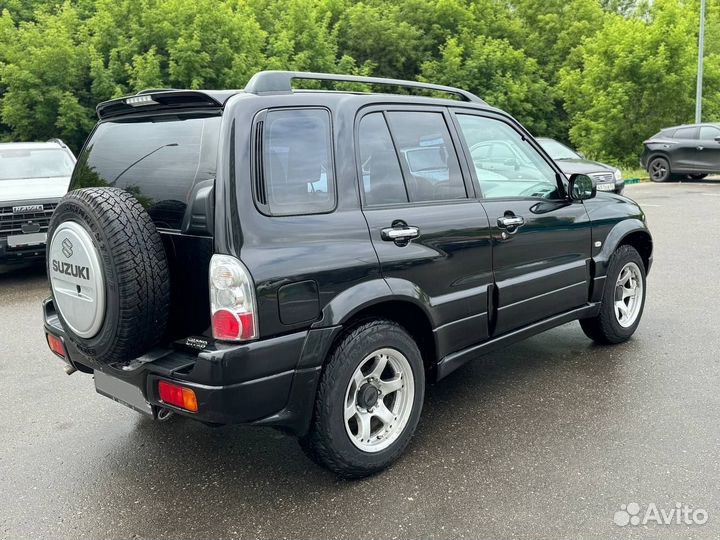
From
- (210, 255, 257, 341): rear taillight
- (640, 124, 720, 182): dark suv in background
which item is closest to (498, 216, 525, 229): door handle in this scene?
(210, 255, 257, 341): rear taillight

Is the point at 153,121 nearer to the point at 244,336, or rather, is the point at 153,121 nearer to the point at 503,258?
the point at 244,336

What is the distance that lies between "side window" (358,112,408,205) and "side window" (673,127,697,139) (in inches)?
650

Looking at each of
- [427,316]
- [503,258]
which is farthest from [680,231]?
[427,316]

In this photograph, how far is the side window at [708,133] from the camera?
54.8ft

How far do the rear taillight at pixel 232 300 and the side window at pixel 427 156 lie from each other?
3.64ft

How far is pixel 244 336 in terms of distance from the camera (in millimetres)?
2693

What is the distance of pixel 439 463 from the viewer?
10.8ft

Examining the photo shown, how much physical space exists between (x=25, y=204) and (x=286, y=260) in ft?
19.0

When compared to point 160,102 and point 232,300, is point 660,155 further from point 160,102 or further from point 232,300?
point 232,300

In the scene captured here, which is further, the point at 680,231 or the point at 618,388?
the point at 680,231

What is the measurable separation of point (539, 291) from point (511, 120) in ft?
3.62

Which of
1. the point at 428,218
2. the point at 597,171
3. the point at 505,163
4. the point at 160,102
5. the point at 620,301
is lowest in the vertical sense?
the point at 620,301

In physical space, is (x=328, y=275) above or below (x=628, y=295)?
above

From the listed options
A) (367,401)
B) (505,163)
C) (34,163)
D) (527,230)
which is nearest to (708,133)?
(505,163)
